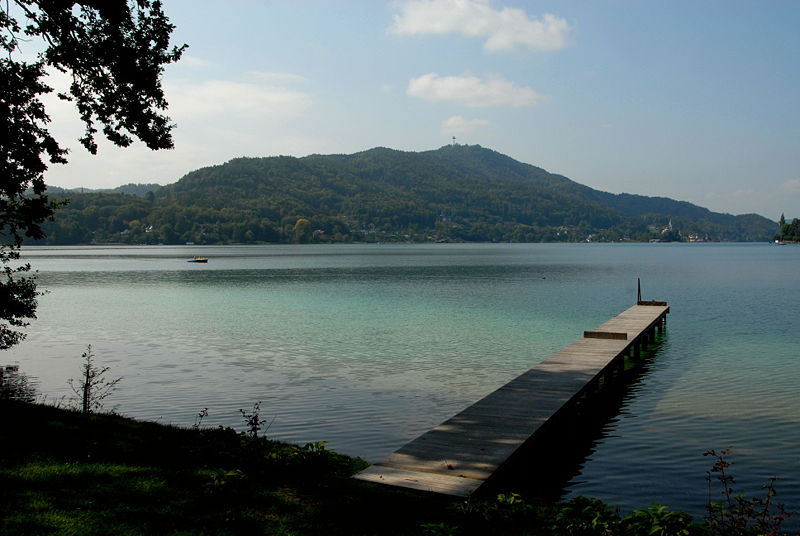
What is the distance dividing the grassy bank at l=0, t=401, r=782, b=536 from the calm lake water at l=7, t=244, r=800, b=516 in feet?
11.2

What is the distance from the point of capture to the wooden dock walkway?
923cm

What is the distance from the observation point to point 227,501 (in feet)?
25.2

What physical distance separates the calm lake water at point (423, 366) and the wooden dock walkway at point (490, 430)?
132cm

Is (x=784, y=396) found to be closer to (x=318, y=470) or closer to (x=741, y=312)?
(x=318, y=470)

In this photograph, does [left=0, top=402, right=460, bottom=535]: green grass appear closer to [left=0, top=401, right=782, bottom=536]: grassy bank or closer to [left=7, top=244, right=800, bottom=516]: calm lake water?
[left=0, top=401, right=782, bottom=536]: grassy bank

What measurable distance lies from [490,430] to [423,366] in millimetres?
10604

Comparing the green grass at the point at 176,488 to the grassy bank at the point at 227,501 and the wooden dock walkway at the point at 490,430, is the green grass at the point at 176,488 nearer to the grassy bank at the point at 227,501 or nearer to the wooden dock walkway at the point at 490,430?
the grassy bank at the point at 227,501

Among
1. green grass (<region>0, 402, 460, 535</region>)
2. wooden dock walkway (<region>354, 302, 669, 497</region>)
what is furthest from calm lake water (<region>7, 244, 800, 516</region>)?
green grass (<region>0, 402, 460, 535</region>)

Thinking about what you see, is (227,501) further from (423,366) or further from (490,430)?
(423,366)

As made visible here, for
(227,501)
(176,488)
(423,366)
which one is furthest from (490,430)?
(423,366)

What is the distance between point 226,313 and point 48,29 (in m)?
28.3

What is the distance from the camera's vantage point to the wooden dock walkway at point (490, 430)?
9.23 meters

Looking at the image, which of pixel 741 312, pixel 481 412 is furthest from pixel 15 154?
pixel 741 312

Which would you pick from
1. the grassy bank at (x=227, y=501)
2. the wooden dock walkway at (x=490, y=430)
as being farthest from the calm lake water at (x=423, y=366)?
the grassy bank at (x=227, y=501)
